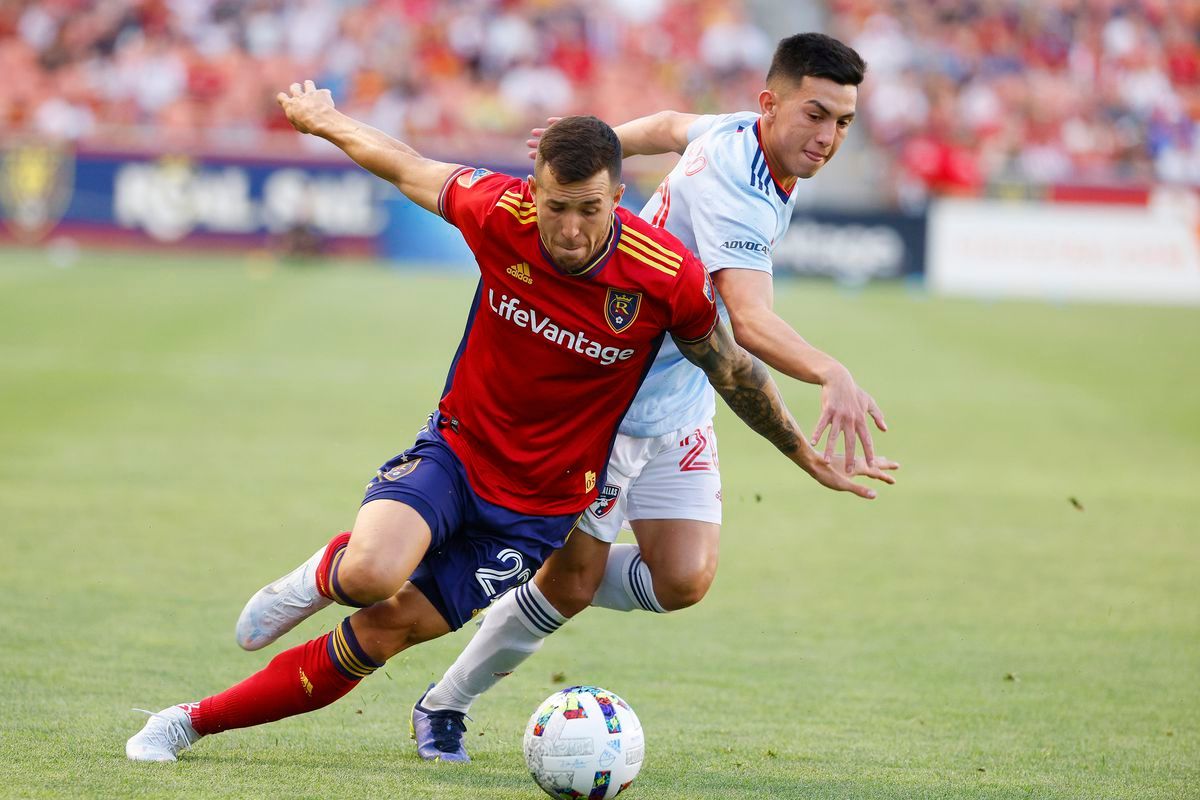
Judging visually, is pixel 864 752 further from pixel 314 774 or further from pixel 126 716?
pixel 126 716

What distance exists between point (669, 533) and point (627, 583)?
0.78ft

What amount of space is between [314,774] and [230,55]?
25833 mm

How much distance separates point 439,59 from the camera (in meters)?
29.3

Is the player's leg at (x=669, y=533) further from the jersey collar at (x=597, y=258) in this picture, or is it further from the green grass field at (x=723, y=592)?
the jersey collar at (x=597, y=258)

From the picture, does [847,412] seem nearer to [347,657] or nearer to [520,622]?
[520,622]

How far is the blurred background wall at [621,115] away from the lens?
25578mm

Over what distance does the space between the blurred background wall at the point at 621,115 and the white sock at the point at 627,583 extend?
2009 cm

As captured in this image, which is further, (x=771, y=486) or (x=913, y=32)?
(x=913, y=32)

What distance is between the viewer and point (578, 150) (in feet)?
14.8

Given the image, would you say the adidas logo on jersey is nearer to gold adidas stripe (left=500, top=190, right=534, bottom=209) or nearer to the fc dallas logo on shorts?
gold adidas stripe (left=500, top=190, right=534, bottom=209)

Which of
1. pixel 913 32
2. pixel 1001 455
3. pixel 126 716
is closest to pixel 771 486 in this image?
pixel 1001 455

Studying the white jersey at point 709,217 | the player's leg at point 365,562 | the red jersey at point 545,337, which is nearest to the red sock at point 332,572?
the player's leg at point 365,562

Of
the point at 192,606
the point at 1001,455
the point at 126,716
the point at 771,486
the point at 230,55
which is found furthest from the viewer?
the point at 230,55

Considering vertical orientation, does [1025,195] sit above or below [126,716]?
above
